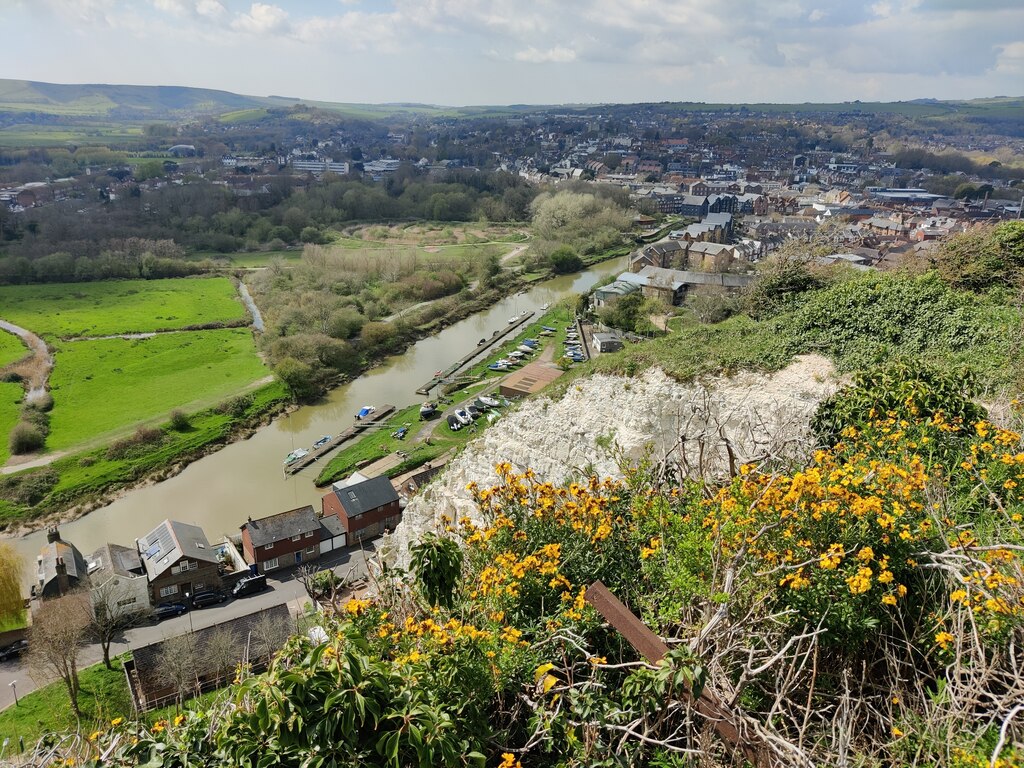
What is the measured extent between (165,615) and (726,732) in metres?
15.6

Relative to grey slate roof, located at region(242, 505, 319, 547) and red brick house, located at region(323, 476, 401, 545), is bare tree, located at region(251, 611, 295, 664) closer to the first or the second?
grey slate roof, located at region(242, 505, 319, 547)

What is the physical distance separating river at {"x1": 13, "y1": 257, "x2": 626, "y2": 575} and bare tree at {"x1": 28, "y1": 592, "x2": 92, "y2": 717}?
4608 mm

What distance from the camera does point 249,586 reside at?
1569cm

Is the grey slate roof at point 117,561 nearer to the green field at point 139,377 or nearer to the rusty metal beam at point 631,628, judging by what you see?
the green field at point 139,377

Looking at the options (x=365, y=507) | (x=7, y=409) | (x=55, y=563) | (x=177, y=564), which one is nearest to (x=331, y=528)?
(x=365, y=507)

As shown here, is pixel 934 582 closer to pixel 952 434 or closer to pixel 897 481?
pixel 897 481

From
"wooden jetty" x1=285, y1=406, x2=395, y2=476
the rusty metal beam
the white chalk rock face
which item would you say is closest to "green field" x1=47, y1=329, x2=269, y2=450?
"wooden jetty" x1=285, y1=406, x2=395, y2=476

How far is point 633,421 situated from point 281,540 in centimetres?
1161

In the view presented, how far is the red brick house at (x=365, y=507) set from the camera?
17.5 metres

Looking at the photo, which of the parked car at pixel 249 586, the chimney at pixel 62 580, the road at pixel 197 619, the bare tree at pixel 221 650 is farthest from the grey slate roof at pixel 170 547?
the bare tree at pixel 221 650

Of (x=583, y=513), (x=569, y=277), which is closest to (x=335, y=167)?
(x=569, y=277)

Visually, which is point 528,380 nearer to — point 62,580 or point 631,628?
point 62,580

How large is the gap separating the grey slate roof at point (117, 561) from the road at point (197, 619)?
1579 millimetres

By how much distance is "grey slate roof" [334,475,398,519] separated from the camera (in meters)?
17.6
